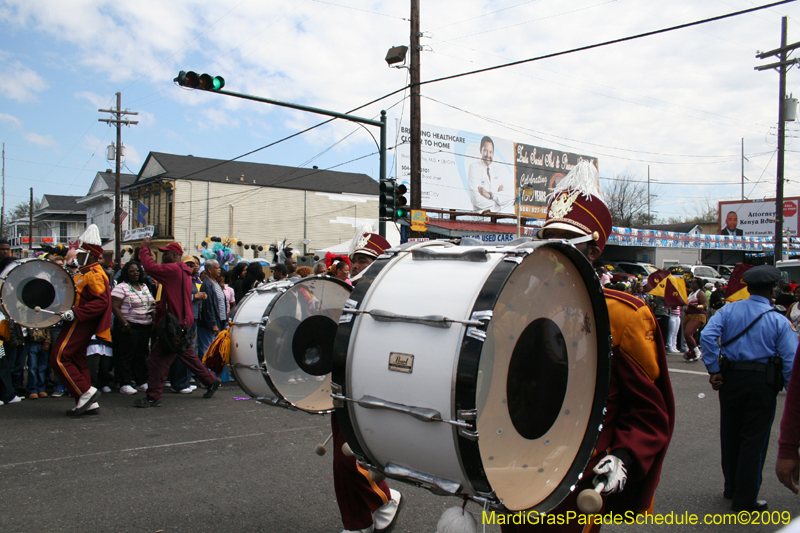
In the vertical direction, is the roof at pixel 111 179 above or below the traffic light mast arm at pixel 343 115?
above

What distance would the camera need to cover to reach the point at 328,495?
4270mm

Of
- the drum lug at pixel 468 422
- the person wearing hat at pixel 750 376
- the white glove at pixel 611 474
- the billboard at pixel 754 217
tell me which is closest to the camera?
the drum lug at pixel 468 422

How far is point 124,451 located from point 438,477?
14.4 ft

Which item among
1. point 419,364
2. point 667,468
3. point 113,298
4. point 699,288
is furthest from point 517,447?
point 699,288

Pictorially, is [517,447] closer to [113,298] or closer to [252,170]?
[113,298]

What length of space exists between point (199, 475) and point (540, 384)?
3546 millimetres

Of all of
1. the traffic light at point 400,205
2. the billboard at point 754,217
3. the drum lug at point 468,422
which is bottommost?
the drum lug at point 468,422

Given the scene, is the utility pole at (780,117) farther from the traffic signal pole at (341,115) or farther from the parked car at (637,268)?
the traffic signal pole at (341,115)

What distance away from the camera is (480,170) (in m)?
27.4

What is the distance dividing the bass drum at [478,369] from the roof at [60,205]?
2696 inches

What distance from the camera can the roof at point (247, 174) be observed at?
3866 cm

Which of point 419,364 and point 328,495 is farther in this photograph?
point 328,495

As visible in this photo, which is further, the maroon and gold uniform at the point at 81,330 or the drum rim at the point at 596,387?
the maroon and gold uniform at the point at 81,330

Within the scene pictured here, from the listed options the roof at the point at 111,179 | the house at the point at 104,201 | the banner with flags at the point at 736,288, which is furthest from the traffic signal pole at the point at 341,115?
the roof at the point at 111,179
